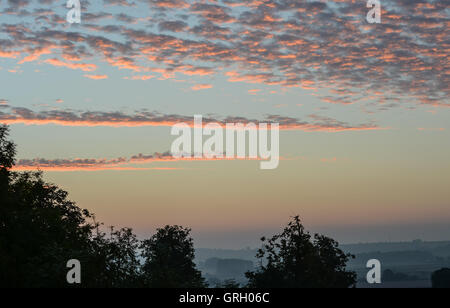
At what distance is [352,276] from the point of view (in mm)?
77562

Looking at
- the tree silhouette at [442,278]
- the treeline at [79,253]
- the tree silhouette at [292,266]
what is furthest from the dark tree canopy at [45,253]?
the tree silhouette at [442,278]

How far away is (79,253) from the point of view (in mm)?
43062

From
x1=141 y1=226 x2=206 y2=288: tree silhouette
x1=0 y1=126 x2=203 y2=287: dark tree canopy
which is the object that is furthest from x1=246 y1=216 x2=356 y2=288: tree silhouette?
x1=141 y1=226 x2=206 y2=288: tree silhouette

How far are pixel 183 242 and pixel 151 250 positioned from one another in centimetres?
801

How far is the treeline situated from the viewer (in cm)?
4050

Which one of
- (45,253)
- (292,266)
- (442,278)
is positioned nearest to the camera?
(45,253)

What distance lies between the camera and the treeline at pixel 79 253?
40.5m

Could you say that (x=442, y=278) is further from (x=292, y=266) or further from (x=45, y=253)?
(x=45, y=253)

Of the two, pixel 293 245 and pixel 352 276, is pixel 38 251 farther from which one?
pixel 352 276

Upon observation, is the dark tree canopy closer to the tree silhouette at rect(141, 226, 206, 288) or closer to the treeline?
the treeline

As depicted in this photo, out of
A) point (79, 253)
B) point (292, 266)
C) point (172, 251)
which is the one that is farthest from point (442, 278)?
point (79, 253)

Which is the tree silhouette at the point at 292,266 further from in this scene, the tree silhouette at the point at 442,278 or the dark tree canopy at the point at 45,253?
the tree silhouette at the point at 442,278

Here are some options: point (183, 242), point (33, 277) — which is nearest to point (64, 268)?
point (33, 277)
